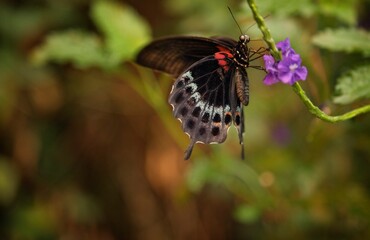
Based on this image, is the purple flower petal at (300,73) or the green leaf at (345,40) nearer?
the purple flower petal at (300,73)

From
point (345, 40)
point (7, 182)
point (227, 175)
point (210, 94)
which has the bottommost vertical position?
point (7, 182)

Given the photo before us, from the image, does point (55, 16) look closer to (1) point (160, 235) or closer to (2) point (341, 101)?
(1) point (160, 235)

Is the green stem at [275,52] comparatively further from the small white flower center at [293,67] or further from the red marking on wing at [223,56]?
the red marking on wing at [223,56]

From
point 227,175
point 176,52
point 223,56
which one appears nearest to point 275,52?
point 223,56

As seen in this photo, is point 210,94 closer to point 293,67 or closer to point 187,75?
point 187,75

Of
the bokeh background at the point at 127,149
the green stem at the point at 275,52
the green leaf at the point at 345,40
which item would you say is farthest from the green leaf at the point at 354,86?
the bokeh background at the point at 127,149

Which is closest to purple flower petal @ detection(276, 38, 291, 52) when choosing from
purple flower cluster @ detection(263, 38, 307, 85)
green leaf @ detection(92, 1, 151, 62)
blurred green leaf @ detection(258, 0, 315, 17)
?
purple flower cluster @ detection(263, 38, 307, 85)

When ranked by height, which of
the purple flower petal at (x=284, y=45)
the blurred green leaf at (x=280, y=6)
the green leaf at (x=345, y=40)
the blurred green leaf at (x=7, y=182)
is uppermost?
the blurred green leaf at (x=280, y=6)

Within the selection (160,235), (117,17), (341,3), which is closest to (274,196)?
(341,3)
